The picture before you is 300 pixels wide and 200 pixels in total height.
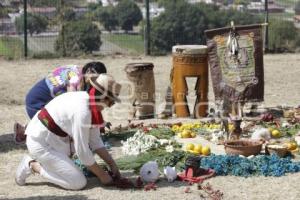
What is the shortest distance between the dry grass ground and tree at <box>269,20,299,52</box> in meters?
0.94

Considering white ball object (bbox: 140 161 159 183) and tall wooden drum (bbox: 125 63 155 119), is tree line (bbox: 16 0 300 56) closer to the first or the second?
tall wooden drum (bbox: 125 63 155 119)

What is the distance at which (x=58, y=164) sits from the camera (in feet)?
22.5

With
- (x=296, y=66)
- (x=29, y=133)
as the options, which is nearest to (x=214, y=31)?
(x=29, y=133)

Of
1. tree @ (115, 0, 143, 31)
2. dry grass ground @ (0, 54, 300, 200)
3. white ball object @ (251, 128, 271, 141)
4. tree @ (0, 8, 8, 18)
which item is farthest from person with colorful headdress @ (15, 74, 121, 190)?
tree @ (115, 0, 143, 31)

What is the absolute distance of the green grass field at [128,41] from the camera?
19.2 meters

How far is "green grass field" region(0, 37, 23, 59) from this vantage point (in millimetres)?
18192

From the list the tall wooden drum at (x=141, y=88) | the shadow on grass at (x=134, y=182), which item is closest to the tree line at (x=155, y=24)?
the tall wooden drum at (x=141, y=88)

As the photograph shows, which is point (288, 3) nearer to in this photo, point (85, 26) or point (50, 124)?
point (85, 26)

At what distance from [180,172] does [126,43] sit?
12548 millimetres

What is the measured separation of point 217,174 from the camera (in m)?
7.29

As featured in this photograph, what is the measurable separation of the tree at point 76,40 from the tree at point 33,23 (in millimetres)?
671

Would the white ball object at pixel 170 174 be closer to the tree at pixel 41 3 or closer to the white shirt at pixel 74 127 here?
the white shirt at pixel 74 127

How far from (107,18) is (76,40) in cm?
230

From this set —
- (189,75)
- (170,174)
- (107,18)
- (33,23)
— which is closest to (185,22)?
(107,18)
